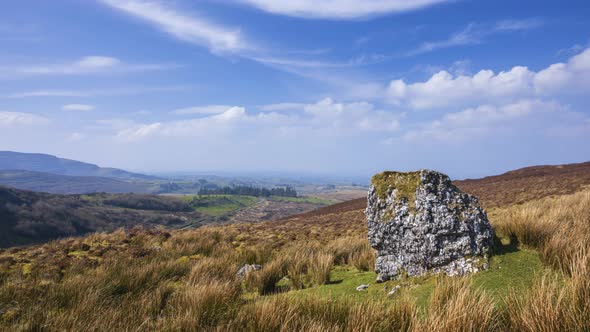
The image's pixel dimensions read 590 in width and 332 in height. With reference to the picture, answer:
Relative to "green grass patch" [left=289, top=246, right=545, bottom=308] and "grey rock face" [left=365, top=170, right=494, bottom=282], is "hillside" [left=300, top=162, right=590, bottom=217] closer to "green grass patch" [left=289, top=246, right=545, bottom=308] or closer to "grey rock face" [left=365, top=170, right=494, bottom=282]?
"grey rock face" [left=365, top=170, right=494, bottom=282]

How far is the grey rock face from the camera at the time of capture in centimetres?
588

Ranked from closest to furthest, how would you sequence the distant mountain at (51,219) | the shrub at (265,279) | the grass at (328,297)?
the grass at (328,297) < the shrub at (265,279) < the distant mountain at (51,219)

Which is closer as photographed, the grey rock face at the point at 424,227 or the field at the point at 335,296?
the field at the point at 335,296

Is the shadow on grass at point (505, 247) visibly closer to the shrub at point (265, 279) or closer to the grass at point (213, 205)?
the shrub at point (265, 279)

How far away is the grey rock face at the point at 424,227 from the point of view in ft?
19.3

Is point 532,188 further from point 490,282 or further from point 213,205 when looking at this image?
point 213,205

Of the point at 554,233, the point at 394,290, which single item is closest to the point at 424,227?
the point at 394,290

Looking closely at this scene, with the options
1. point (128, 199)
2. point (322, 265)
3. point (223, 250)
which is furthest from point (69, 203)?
point (322, 265)

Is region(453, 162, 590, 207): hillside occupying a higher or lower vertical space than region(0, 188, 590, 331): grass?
higher

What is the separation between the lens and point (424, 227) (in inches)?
243

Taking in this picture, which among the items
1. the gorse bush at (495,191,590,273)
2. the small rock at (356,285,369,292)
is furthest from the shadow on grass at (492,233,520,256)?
the small rock at (356,285,369,292)

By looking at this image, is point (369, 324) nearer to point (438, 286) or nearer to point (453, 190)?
point (438, 286)

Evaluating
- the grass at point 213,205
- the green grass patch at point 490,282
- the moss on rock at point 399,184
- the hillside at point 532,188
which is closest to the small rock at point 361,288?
the green grass patch at point 490,282

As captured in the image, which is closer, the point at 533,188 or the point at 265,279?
the point at 265,279
